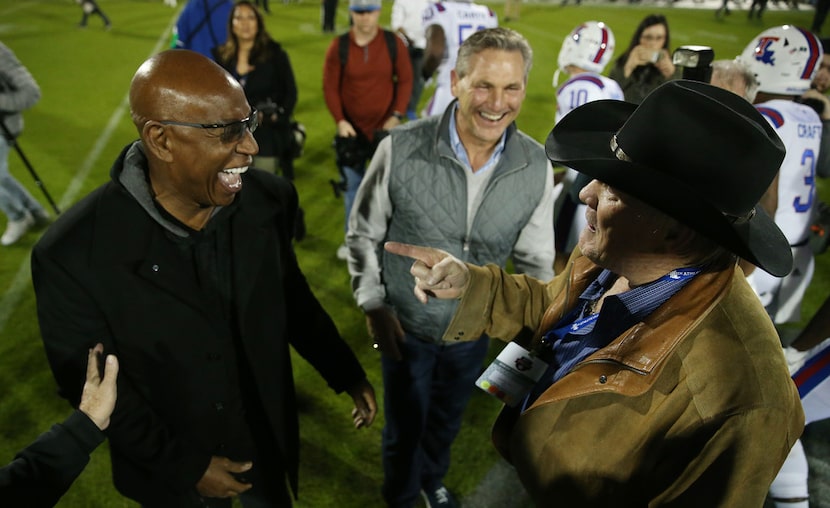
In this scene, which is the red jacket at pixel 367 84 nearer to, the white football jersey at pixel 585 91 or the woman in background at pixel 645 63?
the white football jersey at pixel 585 91

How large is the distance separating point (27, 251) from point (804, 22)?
2500 centimetres

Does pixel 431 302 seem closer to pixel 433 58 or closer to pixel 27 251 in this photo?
pixel 433 58

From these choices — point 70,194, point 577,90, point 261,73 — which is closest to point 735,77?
point 577,90

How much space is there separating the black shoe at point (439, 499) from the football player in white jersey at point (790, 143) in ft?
7.26

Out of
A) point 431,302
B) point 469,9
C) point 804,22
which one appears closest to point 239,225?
point 431,302

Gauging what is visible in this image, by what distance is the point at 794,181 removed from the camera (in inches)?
141

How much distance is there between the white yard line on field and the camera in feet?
15.0

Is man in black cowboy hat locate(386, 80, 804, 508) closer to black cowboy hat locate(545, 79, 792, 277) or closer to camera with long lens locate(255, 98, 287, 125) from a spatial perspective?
black cowboy hat locate(545, 79, 792, 277)

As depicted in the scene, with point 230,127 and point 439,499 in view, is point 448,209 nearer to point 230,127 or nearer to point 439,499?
point 230,127

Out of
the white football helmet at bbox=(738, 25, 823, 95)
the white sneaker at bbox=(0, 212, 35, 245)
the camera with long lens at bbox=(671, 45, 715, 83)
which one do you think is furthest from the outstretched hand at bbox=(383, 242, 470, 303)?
the white sneaker at bbox=(0, 212, 35, 245)

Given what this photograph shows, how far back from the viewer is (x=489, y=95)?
2.36 meters

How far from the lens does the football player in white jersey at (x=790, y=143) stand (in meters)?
3.47

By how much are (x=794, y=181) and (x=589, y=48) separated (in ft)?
6.99

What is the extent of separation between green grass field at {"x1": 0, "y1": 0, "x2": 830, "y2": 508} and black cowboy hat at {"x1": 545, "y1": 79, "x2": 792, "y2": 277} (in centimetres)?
5
